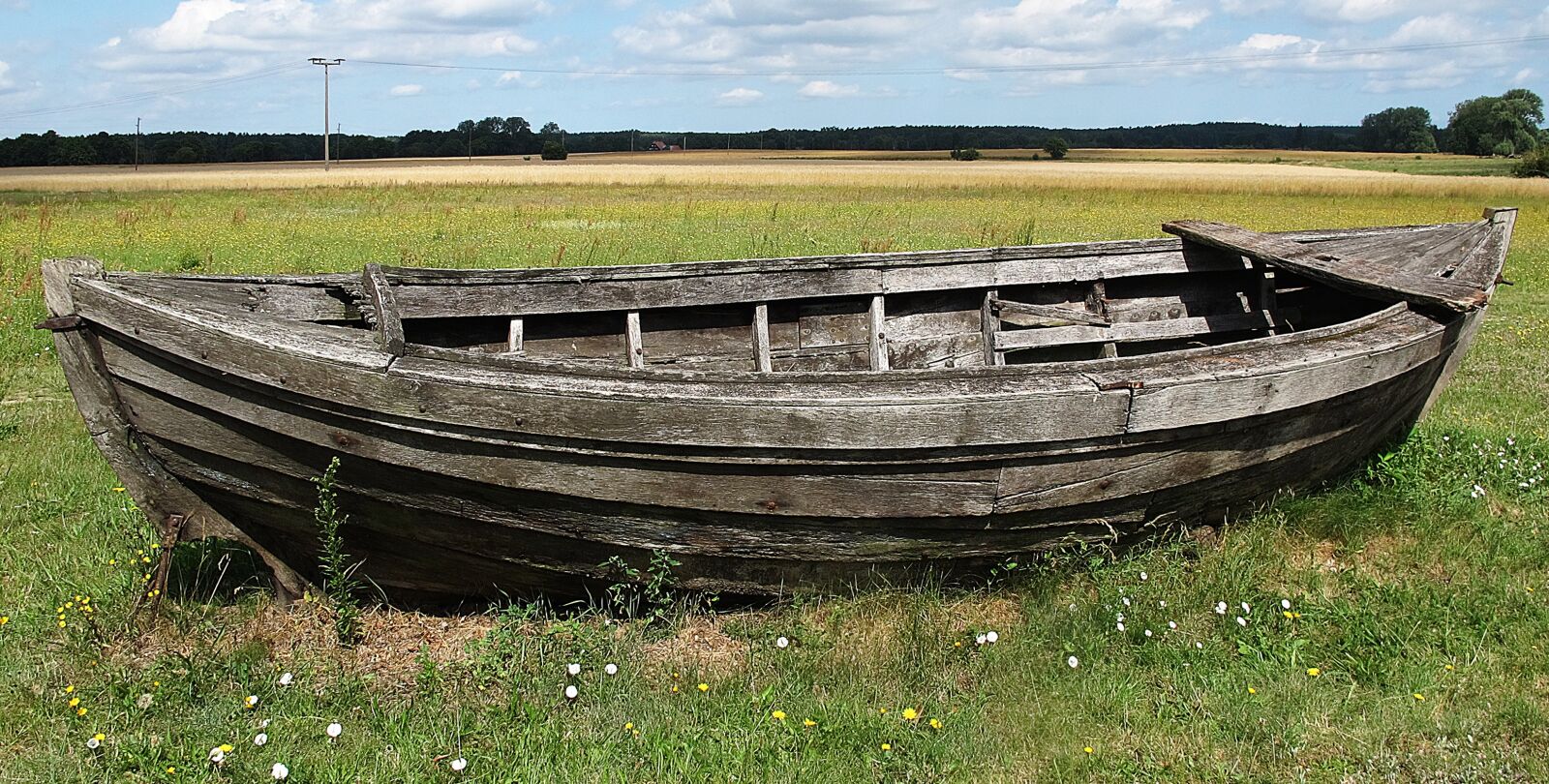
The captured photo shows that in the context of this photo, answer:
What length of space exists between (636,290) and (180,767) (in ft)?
9.68

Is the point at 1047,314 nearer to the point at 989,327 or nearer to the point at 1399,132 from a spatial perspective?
the point at 989,327

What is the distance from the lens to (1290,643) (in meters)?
3.98

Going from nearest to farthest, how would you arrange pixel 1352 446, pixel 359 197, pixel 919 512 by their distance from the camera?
pixel 919 512 → pixel 1352 446 → pixel 359 197

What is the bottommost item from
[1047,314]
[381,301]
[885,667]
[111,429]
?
[885,667]

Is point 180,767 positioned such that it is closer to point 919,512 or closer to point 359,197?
point 919,512

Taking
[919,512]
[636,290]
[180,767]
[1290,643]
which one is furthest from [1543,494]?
[180,767]

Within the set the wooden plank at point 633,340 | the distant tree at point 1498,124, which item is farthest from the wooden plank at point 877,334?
the distant tree at point 1498,124

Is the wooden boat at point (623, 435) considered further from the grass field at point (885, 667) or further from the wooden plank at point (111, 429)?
the grass field at point (885, 667)

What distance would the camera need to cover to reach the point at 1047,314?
20.4 ft

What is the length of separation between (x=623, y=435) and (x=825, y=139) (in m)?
104

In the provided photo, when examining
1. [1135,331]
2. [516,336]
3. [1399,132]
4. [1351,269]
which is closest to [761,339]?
[516,336]

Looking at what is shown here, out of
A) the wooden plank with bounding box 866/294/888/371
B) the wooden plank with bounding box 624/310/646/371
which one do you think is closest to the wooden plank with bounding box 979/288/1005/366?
the wooden plank with bounding box 866/294/888/371

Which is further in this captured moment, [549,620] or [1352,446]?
[1352,446]

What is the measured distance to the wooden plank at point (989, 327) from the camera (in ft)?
20.0
